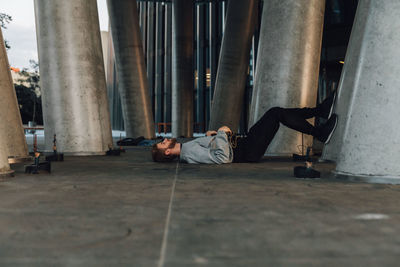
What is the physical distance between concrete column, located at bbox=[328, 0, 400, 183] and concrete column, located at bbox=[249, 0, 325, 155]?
15.0 feet

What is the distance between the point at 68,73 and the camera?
10.4m

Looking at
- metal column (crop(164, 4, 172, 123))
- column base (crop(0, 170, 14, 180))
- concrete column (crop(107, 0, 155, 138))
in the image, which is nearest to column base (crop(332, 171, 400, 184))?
column base (crop(0, 170, 14, 180))

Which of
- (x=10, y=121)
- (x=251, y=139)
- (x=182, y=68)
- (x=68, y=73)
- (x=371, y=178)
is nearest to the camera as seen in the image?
(x=371, y=178)

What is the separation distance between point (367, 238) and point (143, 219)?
164 cm

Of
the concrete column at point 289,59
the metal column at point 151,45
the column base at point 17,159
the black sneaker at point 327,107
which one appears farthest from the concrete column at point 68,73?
the metal column at point 151,45

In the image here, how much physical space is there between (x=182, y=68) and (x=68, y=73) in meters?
20.3

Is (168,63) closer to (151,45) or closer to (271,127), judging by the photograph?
(151,45)

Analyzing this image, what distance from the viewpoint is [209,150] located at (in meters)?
8.18

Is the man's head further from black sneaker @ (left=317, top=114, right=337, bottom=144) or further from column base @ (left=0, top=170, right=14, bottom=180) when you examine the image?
column base @ (left=0, top=170, right=14, bottom=180)

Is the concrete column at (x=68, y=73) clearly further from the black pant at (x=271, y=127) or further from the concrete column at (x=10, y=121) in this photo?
the black pant at (x=271, y=127)

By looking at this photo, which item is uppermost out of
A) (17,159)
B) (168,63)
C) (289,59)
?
(168,63)

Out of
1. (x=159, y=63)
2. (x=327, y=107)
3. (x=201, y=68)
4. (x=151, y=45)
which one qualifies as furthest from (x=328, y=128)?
(x=151, y=45)

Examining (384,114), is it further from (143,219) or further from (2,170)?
(2,170)

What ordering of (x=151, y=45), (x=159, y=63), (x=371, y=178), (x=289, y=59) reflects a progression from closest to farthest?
(x=371, y=178), (x=289, y=59), (x=159, y=63), (x=151, y=45)
